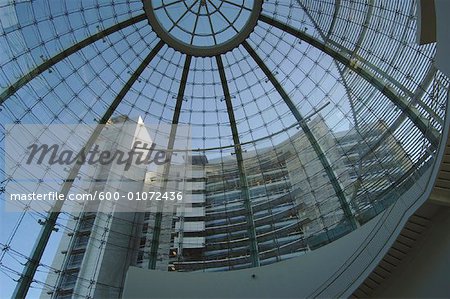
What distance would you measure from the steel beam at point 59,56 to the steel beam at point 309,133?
579 cm

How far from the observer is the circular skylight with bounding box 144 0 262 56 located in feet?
68.6

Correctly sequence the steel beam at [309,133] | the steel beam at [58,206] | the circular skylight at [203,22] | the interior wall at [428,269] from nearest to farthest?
1. the interior wall at [428,269]
2. the steel beam at [58,206]
3. the steel beam at [309,133]
4. the circular skylight at [203,22]

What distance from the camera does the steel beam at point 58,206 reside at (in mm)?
17938

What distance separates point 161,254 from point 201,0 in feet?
40.1

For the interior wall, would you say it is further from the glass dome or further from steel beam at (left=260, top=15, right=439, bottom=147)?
the glass dome

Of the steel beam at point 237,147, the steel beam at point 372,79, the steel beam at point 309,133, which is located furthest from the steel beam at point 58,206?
the steel beam at point 372,79

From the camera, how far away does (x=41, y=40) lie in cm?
1970

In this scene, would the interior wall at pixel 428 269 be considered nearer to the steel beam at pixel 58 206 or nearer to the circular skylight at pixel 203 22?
the circular skylight at pixel 203 22

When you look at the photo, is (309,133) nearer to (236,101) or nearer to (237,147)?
(237,147)

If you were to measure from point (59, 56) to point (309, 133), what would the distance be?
12.2m

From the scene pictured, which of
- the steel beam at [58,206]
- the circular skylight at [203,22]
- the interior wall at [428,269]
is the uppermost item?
the circular skylight at [203,22]

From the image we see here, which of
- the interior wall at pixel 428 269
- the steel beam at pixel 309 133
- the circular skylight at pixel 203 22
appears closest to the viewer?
the interior wall at pixel 428 269

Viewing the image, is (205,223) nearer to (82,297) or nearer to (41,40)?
(82,297)

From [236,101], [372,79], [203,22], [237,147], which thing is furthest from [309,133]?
[203,22]
